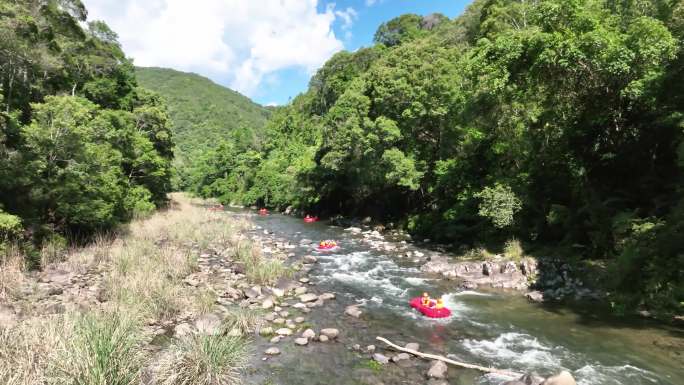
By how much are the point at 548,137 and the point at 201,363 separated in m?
18.5

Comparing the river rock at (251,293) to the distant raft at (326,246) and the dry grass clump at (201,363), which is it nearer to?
the dry grass clump at (201,363)

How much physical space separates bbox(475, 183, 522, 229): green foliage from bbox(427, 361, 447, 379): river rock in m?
10.8

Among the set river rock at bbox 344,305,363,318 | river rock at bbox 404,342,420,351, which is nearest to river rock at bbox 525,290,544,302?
river rock at bbox 404,342,420,351

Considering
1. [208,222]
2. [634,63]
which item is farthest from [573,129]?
[208,222]

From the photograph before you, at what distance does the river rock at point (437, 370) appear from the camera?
884cm

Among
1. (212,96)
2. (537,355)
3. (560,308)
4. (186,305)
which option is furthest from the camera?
(212,96)

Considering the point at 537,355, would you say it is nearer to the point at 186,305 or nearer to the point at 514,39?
the point at 186,305

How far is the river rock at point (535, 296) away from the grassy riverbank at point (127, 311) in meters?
9.99

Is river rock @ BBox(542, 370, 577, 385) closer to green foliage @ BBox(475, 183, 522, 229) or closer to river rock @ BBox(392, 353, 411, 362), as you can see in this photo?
river rock @ BBox(392, 353, 411, 362)

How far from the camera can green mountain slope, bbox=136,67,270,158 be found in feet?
341

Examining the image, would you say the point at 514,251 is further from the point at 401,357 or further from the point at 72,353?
the point at 72,353

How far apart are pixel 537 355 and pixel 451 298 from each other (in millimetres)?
4762

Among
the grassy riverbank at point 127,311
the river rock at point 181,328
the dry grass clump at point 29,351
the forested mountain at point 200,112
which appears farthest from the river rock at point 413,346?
the forested mountain at point 200,112

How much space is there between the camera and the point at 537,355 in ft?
32.5
